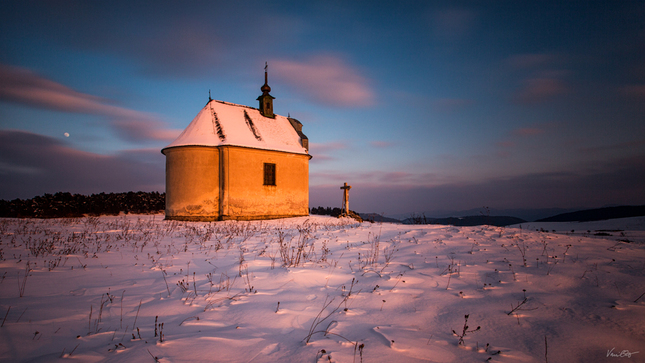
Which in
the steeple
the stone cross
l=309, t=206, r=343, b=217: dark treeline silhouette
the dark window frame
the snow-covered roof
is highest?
the steeple

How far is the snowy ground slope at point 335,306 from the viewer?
7.60ft

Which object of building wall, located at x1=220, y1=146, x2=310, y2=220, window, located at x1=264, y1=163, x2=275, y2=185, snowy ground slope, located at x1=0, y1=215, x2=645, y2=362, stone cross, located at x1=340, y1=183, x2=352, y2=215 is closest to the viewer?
snowy ground slope, located at x1=0, y1=215, x2=645, y2=362

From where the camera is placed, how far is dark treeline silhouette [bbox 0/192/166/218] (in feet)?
66.7

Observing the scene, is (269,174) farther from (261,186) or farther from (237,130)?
(237,130)

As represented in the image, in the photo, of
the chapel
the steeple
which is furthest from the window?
the steeple

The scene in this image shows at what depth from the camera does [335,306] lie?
3.34 m

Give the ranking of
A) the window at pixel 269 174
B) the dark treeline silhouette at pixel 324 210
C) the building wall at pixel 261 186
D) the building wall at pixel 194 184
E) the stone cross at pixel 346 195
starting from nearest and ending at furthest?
the building wall at pixel 194 184 < the building wall at pixel 261 186 < the window at pixel 269 174 < the stone cross at pixel 346 195 < the dark treeline silhouette at pixel 324 210

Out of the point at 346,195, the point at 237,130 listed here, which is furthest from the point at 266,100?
the point at 346,195

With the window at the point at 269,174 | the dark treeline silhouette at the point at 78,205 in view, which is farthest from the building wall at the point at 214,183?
the dark treeline silhouette at the point at 78,205

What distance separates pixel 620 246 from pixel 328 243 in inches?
265

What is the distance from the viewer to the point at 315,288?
4.03m

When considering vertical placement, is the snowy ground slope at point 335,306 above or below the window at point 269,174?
below

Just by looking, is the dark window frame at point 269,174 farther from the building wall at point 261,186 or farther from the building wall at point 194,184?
the building wall at point 194,184

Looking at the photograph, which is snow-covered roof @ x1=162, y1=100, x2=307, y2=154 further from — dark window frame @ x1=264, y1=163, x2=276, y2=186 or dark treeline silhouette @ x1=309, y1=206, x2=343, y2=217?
dark treeline silhouette @ x1=309, y1=206, x2=343, y2=217
